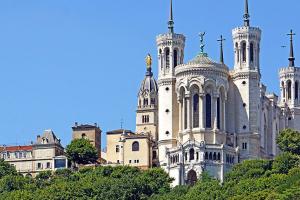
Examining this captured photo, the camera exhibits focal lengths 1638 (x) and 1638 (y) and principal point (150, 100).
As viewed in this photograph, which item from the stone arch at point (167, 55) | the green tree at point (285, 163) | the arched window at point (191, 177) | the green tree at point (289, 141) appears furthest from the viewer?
the stone arch at point (167, 55)

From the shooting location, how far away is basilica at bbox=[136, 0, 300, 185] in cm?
17488

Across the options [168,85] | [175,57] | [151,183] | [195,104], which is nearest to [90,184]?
[151,183]

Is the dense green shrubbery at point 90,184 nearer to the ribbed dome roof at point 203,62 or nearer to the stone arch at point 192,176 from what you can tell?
the stone arch at point 192,176

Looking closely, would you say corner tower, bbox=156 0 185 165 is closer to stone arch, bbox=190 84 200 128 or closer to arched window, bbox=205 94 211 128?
stone arch, bbox=190 84 200 128

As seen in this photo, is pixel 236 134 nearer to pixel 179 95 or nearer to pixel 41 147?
pixel 179 95

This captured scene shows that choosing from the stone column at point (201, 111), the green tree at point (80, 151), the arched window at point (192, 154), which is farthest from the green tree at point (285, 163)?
the green tree at point (80, 151)

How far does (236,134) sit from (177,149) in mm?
7559

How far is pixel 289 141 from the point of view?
17938cm

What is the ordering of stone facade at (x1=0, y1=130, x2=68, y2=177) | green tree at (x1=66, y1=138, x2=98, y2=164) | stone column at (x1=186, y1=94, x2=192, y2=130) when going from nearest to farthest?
stone column at (x1=186, y1=94, x2=192, y2=130)
green tree at (x1=66, y1=138, x2=98, y2=164)
stone facade at (x1=0, y1=130, x2=68, y2=177)

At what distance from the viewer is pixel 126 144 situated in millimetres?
181500

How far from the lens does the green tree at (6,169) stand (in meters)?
178

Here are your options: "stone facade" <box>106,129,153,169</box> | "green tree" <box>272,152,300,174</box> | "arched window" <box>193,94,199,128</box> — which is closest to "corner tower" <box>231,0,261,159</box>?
"arched window" <box>193,94,199,128</box>

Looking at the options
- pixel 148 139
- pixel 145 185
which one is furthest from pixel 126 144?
pixel 145 185

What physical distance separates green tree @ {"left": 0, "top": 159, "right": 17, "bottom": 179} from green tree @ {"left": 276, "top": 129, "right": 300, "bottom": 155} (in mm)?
29403
